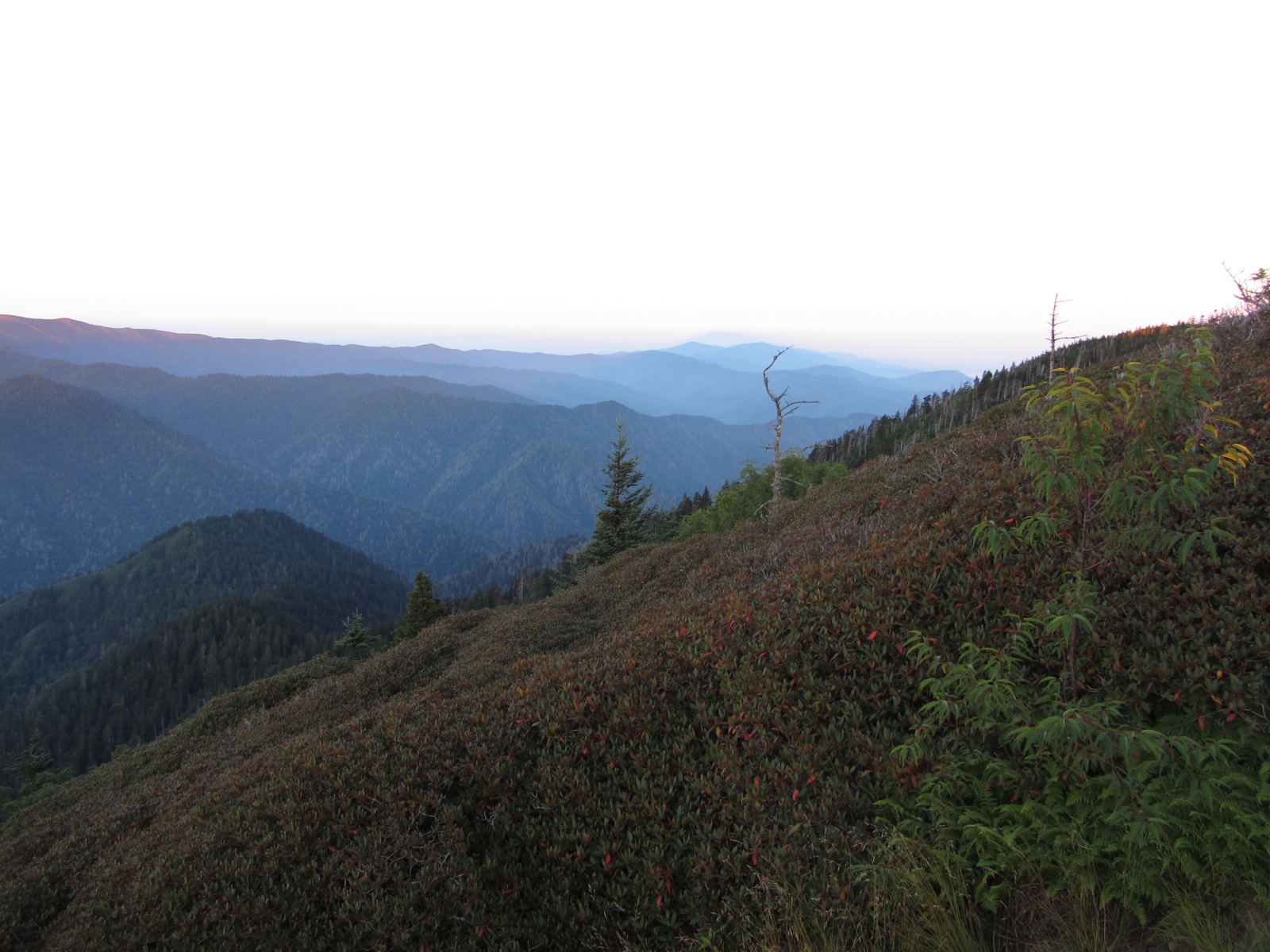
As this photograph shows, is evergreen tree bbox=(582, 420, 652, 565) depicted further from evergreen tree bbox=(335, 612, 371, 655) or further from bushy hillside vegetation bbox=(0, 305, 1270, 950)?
bushy hillside vegetation bbox=(0, 305, 1270, 950)

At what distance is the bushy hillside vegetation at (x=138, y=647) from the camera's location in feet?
359

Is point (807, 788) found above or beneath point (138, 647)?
above

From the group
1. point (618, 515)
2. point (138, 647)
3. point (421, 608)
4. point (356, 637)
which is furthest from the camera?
point (138, 647)

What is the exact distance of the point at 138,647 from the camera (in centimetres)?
12975

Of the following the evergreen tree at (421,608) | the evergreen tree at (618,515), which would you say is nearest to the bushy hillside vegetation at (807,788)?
the evergreen tree at (421,608)

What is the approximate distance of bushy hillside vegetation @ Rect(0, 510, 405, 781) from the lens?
359 feet

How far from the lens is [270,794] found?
22.0ft

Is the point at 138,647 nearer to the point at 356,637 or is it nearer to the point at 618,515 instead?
the point at 356,637

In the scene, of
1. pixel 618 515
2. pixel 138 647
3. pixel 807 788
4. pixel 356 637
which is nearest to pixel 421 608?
pixel 356 637

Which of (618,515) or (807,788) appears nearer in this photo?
(807,788)

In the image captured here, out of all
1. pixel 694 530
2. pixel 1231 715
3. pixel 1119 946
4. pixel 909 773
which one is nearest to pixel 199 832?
pixel 909 773

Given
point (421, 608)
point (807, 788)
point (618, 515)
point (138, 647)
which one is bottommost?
point (138, 647)

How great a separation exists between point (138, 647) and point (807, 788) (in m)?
177

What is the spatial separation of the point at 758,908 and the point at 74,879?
9027 mm
